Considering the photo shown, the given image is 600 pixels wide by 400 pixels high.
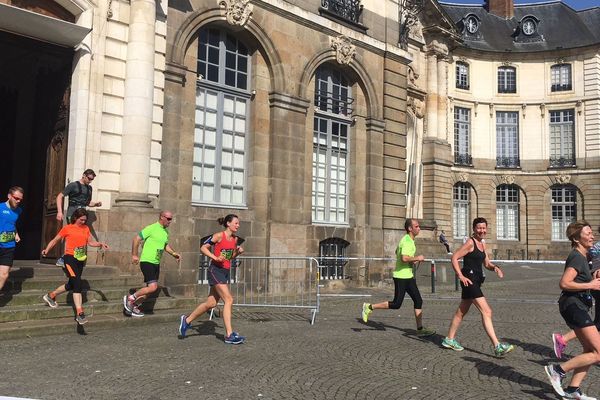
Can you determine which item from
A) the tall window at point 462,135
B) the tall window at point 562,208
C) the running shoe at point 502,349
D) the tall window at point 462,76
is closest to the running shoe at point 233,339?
the running shoe at point 502,349

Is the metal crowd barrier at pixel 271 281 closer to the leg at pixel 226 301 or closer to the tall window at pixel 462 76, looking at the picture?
the leg at pixel 226 301

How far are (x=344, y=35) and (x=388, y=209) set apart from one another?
17.4ft

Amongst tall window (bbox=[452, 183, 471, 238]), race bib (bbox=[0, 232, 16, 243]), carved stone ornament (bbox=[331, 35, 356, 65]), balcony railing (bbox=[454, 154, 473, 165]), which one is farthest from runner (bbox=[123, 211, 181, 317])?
balcony railing (bbox=[454, 154, 473, 165])

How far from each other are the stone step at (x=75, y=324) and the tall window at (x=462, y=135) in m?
34.0

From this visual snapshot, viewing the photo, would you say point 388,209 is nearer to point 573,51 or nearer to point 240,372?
point 240,372

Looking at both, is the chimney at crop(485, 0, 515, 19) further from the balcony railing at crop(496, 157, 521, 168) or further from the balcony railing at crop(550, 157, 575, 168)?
the balcony railing at crop(550, 157, 575, 168)

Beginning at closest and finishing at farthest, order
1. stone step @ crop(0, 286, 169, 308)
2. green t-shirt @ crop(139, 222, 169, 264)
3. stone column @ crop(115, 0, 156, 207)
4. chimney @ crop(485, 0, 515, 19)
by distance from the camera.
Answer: stone step @ crop(0, 286, 169, 308) < green t-shirt @ crop(139, 222, 169, 264) < stone column @ crop(115, 0, 156, 207) < chimney @ crop(485, 0, 515, 19)

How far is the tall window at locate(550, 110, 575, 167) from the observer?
132ft

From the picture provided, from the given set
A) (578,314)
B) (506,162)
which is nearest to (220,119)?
(578,314)

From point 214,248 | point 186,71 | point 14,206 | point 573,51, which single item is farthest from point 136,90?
point 573,51

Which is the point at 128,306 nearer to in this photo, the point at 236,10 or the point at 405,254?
the point at 405,254

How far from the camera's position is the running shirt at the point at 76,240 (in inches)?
311

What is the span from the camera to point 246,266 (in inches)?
514

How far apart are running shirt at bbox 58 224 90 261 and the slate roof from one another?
121ft
